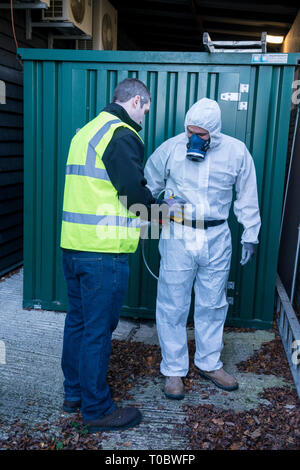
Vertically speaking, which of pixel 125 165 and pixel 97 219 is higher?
pixel 125 165

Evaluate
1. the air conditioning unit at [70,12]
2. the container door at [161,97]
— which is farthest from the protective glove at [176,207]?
the air conditioning unit at [70,12]

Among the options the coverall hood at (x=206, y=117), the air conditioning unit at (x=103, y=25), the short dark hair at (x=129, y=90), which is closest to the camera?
the short dark hair at (x=129, y=90)

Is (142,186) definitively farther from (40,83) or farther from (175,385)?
(40,83)

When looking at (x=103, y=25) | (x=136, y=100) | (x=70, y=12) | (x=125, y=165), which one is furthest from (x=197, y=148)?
(x=103, y=25)

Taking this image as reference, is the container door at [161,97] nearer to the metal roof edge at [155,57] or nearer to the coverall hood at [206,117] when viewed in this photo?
the metal roof edge at [155,57]

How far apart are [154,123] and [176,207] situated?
52.5 inches

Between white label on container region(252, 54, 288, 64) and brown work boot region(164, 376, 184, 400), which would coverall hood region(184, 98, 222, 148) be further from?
brown work boot region(164, 376, 184, 400)

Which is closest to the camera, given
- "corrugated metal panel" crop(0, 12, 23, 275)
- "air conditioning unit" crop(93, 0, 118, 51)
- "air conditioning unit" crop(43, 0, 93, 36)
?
"corrugated metal panel" crop(0, 12, 23, 275)

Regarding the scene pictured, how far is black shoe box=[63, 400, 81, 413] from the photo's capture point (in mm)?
2812

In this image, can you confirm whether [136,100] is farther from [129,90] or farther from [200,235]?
[200,235]

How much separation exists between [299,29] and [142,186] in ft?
14.3

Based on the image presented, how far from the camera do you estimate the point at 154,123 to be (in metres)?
4.04

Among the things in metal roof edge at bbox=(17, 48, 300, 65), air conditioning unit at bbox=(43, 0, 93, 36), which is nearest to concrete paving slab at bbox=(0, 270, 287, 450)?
metal roof edge at bbox=(17, 48, 300, 65)

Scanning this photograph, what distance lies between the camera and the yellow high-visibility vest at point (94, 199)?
8.08 feet
